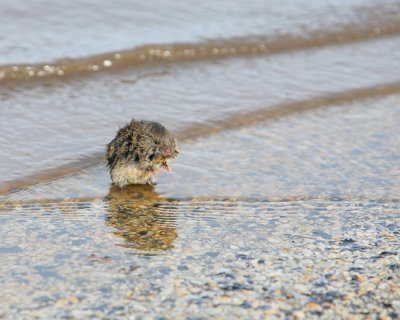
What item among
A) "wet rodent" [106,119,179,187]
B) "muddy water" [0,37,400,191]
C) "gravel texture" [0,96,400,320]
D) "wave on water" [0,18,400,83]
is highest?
"wave on water" [0,18,400,83]

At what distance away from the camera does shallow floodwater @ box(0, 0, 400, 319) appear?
182 inches

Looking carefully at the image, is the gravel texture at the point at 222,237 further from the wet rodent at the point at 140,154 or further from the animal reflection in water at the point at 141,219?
the wet rodent at the point at 140,154

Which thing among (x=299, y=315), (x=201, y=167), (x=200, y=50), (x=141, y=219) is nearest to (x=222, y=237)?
(x=141, y=219)

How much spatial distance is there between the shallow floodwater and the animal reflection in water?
23 millimetres

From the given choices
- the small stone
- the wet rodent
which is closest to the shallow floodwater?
the small stone

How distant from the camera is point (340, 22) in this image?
13.3 metres

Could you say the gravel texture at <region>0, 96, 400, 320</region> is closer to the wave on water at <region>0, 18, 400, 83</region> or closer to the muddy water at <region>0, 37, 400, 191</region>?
the muddy water at <region>0, 37, 400, 191</region>

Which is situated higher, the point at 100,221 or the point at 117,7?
the point at 117,7

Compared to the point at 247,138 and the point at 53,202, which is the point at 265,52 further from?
the point at 53,202

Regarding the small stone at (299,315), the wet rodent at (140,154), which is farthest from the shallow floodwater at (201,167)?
the wet rodent at (140,154)

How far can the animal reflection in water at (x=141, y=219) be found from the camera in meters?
5.33

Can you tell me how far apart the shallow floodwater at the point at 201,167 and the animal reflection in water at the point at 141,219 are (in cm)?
2

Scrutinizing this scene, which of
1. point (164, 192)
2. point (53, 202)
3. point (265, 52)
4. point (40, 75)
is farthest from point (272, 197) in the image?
point (265, 52)

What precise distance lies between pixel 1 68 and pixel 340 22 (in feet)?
23.7
